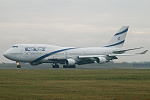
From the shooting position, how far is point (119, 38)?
81.9 metres

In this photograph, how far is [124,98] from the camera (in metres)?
21.5

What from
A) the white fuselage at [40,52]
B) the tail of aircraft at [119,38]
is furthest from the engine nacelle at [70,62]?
the tail of aircraft at [119,38]

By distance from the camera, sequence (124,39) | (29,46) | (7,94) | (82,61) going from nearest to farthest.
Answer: (7,94) < (29,46) < (82,61) < (124,39)

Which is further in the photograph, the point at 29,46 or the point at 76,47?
the point at 76,47

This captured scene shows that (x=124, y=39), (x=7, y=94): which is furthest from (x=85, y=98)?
(x=124, y=39)

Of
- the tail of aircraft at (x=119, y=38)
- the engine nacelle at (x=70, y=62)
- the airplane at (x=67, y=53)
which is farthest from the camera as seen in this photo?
the tail of aircraft at (x=119, y=38)

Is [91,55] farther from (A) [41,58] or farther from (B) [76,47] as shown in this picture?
(A) [41,58]

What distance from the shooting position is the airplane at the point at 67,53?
226 feet

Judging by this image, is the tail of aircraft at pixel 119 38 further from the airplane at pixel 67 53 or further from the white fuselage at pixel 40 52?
the white fuselage at pixel 40 52

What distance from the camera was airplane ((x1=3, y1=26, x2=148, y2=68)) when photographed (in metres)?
68.9

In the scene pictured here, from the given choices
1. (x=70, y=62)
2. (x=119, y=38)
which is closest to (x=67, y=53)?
(x=70, y=62)

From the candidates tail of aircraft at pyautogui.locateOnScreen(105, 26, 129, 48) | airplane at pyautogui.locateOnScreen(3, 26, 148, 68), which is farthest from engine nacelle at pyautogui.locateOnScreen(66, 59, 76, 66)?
tail of aircraft at pyautogui.locateOnScreen(105, 26, 129, 48)

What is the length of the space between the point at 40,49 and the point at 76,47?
9.61m

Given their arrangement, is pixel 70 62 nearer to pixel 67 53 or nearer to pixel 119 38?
pixel 67 53
